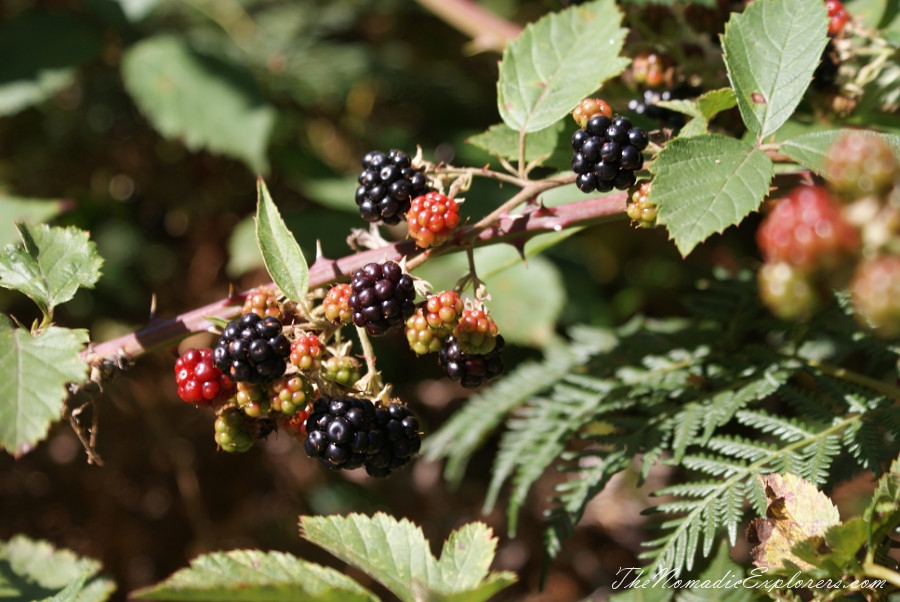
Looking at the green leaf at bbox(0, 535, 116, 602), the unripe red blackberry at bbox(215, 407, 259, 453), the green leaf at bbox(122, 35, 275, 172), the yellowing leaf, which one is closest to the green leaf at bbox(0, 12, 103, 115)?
the green leaf at bbox(122, 35, 275, 172)

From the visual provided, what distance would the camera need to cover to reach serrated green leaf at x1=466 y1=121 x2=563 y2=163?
1.85 metres

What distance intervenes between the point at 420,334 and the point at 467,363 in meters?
0.12

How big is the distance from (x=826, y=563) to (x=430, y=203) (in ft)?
3.44

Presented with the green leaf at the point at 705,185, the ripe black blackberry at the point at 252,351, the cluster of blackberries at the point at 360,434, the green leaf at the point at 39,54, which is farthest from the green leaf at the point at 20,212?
the green leaf at the point at 705,185

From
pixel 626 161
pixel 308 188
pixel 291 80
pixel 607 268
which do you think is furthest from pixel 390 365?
pixel 626 161

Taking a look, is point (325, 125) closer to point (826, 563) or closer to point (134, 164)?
point (134, 164)

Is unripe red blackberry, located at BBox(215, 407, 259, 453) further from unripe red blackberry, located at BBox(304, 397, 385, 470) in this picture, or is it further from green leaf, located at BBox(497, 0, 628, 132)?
green leaf, located at BBox(497, 0, 628, 132)

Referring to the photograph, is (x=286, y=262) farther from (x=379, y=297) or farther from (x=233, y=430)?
(x=233, y=430)

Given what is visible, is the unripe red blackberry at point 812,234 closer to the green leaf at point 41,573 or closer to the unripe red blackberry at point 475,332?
the unripe red blackberry at point 475,332

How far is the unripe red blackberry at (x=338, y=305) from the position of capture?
1421mm

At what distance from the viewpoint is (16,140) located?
12.0 feet

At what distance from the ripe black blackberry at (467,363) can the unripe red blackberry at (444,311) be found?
50 millimetres

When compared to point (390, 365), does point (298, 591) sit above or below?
above

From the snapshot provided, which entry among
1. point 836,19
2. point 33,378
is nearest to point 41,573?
point 33,378
